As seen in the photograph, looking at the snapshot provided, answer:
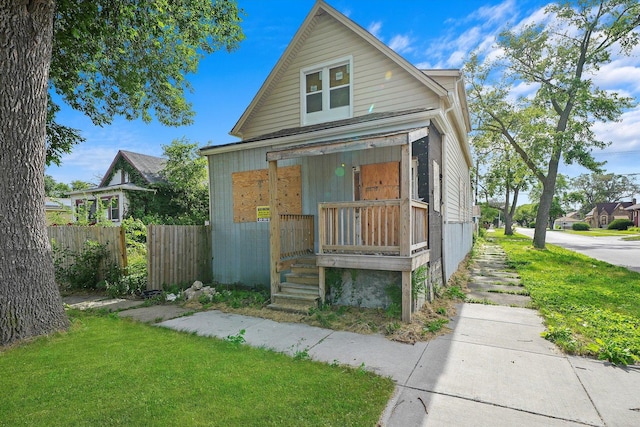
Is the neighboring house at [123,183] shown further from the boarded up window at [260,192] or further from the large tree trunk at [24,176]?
the large tree trunk at [24,176]

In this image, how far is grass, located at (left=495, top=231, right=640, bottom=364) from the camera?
3.88 meters

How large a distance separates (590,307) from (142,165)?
2434 centimetres

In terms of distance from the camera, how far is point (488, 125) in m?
18.8

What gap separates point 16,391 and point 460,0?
11.2 meters

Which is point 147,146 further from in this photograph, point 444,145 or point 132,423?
point 132,423

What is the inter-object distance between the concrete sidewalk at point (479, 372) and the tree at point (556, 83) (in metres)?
14.4

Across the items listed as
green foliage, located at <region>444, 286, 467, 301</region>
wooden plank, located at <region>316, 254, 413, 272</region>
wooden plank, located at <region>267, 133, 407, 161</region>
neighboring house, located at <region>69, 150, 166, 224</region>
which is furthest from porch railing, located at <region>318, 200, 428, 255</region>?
neighboring house, located at <region>69, 150, 166, 224</region>

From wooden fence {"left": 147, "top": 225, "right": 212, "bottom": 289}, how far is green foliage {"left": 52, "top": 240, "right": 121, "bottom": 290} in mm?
1243

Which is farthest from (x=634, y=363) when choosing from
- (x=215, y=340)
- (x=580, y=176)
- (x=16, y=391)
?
(x=580, y=176)

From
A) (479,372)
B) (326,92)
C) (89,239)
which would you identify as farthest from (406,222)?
(89,239)

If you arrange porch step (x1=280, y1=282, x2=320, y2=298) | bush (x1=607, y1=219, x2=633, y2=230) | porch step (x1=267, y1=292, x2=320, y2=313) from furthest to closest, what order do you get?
bush (x1=607, y1=219, x2=633, y2=230) < porch step (x1=280, y1=282, x2=320, y2=298) < porch step (x1=267, y1=292, x2=320, y2=313)

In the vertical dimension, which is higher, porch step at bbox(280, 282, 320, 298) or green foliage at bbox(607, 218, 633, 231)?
green foliage at bbox(607, 218, 633, 231)

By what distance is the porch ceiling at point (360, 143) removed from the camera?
502cm

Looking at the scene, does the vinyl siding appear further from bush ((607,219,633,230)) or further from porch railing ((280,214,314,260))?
bush ((607,219,633,230))
